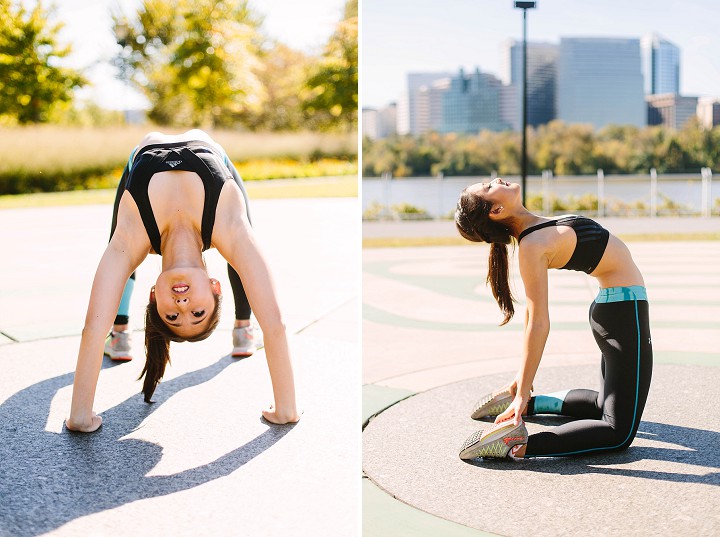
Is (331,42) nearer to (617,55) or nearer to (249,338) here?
(617,55)

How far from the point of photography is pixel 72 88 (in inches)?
1070

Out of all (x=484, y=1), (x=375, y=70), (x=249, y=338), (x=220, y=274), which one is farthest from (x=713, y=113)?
(x=249, y=338)

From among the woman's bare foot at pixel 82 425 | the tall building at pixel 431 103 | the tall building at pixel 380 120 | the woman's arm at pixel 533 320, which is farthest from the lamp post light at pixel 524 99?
the tall building at pixel 431 103

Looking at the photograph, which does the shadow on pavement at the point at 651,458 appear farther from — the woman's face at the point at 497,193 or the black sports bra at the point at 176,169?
the black sports bra at the point at 176,169

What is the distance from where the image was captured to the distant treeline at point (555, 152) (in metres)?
34.2

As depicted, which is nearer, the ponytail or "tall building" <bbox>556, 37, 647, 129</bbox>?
the ponytail

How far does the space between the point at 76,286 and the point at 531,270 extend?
604 cm

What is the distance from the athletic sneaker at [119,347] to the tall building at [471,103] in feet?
147

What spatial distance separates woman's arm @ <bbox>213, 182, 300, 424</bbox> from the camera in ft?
11.6

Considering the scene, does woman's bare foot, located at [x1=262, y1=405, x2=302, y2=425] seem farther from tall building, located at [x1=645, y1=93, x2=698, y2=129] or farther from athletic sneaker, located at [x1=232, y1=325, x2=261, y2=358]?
tall building, located at [x1=645, y1=93, x2=698, y2=129]

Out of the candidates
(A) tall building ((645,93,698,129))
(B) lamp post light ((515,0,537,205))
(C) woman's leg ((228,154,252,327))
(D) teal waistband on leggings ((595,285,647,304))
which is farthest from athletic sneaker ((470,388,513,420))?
(A) tall building ((645,93,698,129))

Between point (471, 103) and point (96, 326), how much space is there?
158 ft

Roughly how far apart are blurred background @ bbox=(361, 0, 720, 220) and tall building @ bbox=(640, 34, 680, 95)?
0.29 feet

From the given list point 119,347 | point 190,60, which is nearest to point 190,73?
point 190,60
